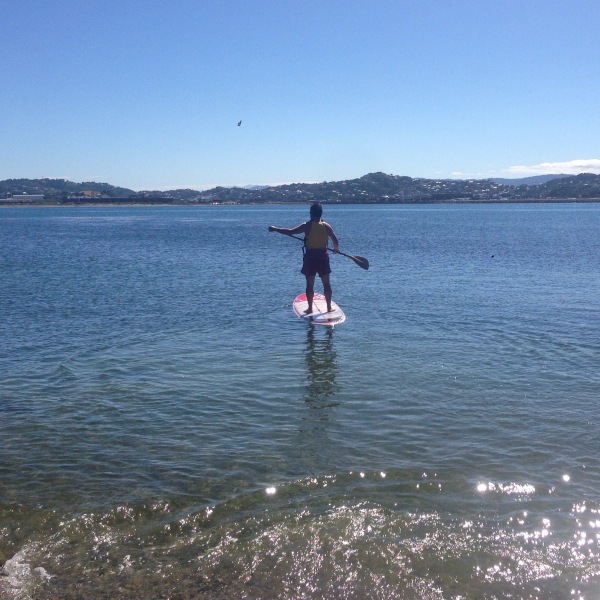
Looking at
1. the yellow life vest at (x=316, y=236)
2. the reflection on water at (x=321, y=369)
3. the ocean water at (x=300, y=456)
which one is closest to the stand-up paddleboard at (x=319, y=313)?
the ocean water at (x=300, y=456)

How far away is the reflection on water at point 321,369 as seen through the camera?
413 inches

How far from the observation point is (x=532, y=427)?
906 cm

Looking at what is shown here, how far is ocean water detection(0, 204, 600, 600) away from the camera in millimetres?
5762

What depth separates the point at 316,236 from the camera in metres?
16.6

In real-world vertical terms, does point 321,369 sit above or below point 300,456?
above

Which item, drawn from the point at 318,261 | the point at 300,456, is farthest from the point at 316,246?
the point at 300,456

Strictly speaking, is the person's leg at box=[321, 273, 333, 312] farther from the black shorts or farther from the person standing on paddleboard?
the black shorts

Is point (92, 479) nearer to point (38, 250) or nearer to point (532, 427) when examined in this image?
point (532, 427)

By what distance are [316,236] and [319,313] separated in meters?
2.12

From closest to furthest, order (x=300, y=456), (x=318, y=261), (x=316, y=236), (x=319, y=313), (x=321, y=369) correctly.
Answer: (x=300, y=456), (x=321, y=369), (x=316, y=236), (x=318, y=261), (x=319, y=313)

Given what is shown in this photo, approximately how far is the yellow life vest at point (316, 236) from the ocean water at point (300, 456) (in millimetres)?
2151

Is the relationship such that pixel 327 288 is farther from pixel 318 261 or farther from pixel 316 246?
pixel 316 246

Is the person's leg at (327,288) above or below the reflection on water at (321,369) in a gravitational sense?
above

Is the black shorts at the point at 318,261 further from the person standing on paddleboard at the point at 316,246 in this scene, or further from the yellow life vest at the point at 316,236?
the yellow life vest at the point at 316,236
